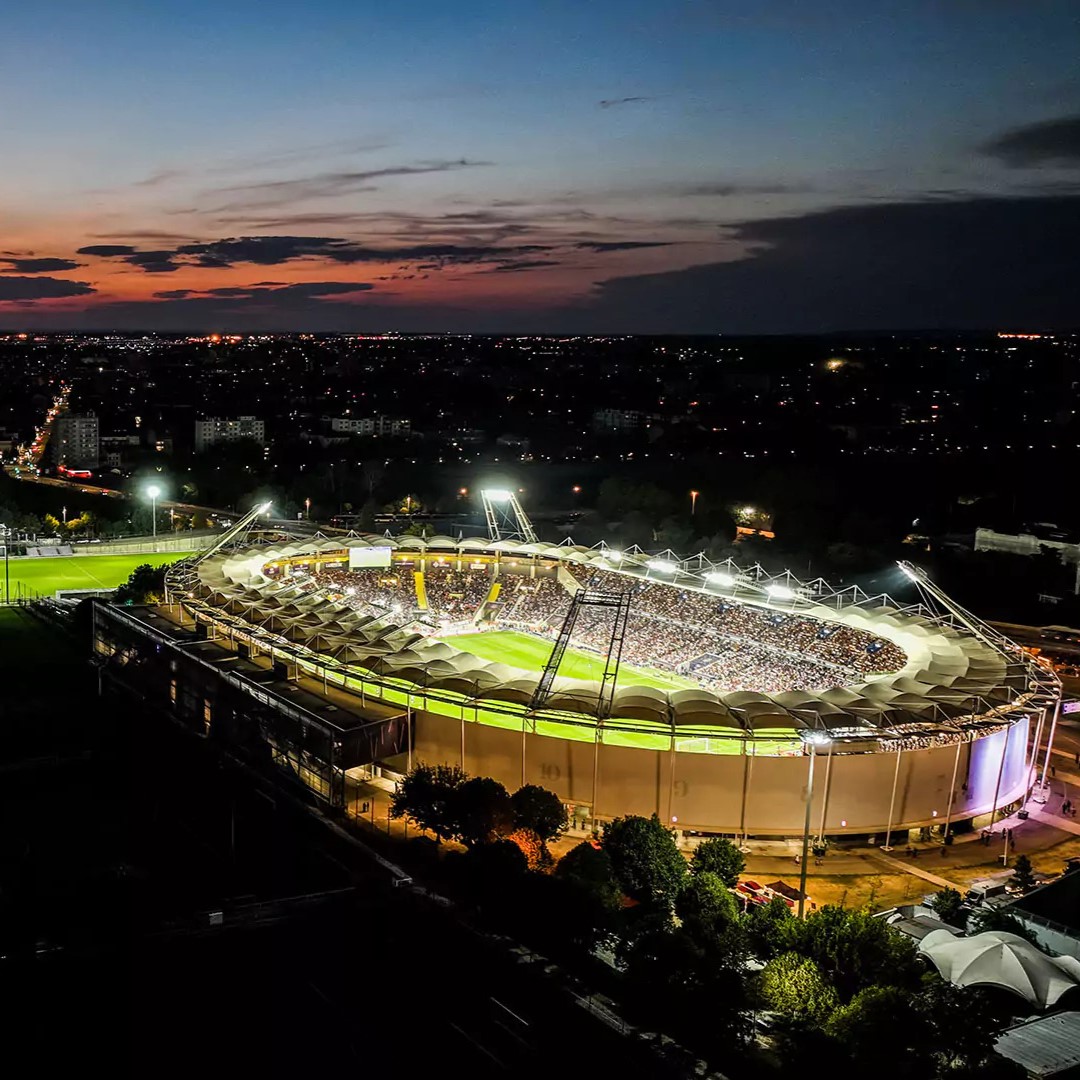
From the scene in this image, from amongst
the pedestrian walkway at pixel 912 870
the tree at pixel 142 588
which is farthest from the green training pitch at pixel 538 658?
the tree at pixel 142 588

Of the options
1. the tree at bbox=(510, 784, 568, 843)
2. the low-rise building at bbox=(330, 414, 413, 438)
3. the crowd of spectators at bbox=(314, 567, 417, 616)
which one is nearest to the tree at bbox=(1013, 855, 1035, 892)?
the tree at bbox=(510, 784, 568, 843)

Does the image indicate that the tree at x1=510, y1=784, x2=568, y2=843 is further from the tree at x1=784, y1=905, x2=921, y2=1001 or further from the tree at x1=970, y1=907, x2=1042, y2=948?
the tree at x1=970, y1=907, x2=1042, y2=948

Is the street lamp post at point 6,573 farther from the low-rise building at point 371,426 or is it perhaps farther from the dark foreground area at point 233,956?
the low-rise building at point 371,426

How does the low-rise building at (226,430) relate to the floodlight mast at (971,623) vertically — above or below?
below

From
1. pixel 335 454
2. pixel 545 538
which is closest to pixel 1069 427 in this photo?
pixel 545 538

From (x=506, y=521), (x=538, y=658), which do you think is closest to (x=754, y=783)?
(x=538, y=658)
